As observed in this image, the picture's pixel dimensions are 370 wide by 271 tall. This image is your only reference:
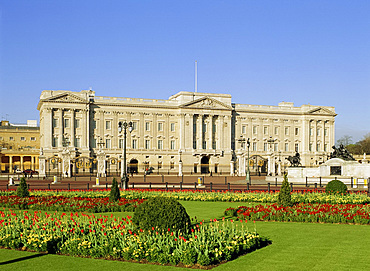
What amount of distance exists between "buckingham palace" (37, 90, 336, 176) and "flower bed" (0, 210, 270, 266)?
64045 millimetres

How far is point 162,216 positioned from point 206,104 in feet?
270

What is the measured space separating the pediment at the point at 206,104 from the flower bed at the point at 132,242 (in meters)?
78.8

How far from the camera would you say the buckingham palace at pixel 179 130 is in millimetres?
84500

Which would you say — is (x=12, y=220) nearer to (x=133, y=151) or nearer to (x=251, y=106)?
(x=133, y=151)

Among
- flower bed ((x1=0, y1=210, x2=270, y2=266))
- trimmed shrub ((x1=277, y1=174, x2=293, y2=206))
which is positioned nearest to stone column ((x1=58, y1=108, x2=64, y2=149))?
trimmed shrub ((x1=277, y1=174, x2=293, y2=206))

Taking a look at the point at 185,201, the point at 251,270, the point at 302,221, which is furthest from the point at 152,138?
the point at 251,270

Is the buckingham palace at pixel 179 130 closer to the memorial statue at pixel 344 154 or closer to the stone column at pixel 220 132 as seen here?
the stone column at pixel 220 132

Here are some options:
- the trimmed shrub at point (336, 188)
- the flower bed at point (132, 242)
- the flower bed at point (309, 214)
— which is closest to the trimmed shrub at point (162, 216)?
the flower bed at point (132, 242)

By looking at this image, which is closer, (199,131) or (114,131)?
(114,131)

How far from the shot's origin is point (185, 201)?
27969 millimetres

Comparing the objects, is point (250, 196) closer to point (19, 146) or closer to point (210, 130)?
point (210, 130)

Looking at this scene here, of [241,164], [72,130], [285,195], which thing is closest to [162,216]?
[285,195]

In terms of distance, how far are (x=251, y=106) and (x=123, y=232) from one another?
8950 cm

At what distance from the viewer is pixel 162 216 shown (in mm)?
12477
